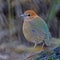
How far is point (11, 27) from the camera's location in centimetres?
529

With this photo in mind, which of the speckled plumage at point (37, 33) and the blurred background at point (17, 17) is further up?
the speckled plumage at point (37, 33)

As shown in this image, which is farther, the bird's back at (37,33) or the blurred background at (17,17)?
the blurred background at (17,17)

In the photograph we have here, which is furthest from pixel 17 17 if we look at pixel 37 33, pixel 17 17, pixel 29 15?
pixel 37 33

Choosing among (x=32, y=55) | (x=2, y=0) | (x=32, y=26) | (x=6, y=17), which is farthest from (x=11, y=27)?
(x=32, y=55)

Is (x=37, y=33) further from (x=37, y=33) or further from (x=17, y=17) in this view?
(x=17, y=17)

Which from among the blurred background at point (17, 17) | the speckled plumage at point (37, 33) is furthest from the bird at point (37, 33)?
the blurred background at point (17, 17)

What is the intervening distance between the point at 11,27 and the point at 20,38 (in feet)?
1.18

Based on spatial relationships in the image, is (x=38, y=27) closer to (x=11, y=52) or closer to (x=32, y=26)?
(x=32, y=26)

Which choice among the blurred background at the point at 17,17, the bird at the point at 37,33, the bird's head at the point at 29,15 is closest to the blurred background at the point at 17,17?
the blurred background at the point at 17,17

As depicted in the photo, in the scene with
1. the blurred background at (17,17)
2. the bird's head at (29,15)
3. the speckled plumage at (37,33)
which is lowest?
the blurred background at (17,17)

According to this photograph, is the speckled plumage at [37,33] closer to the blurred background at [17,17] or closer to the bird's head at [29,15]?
the bird's head at [29,15]

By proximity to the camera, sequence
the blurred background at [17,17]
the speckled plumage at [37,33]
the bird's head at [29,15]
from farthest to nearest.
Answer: the blurred background at [17,17]
the bird's head at [29,15]
the speckled plumage at [37,33]

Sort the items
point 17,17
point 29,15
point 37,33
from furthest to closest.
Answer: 1. point 17,17
2. point 29,15
3. point 37,33

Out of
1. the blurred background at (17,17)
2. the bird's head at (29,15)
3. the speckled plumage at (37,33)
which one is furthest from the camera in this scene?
the blurred background at (17,17)
